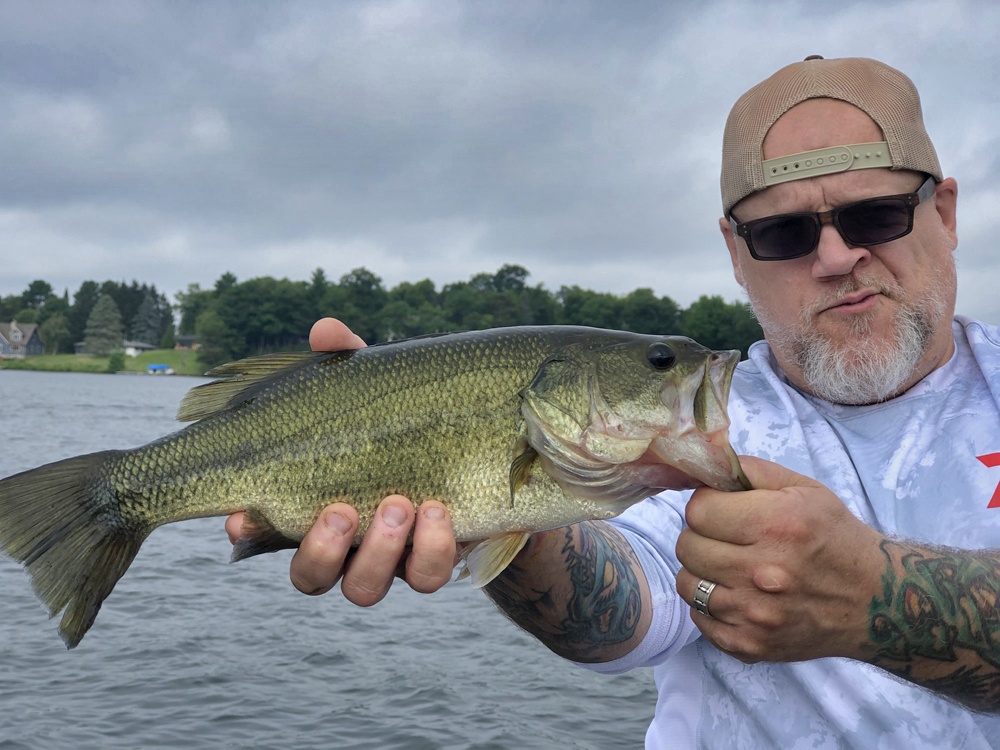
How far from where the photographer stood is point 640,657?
3.34 meters

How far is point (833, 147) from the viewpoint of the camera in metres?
3.63

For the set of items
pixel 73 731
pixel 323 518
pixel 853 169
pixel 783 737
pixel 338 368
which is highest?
pixel 853 169

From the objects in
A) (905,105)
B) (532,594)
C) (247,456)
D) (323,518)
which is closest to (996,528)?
(532,594)

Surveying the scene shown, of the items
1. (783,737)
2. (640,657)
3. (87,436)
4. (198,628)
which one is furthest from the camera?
(87,436)

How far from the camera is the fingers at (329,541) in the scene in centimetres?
262

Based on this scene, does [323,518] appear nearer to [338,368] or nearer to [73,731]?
[338,368]

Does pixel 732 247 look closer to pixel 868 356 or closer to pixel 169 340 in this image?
pixel 868 356

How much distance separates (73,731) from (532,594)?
7186mm

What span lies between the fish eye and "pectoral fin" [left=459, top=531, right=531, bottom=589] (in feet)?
2.19

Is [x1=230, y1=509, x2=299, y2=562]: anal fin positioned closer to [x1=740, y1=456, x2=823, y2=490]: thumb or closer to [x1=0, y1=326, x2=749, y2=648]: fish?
[x1=0, y1=326, x2=749, y2=648]: fish

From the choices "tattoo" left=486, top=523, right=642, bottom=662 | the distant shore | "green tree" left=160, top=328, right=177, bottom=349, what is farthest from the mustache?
"green tree" left=160, top=328, right=177, bottom=349

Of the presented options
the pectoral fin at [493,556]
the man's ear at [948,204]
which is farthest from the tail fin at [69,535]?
the man's ear at [948,204]

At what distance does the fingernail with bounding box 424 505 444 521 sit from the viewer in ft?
8.52

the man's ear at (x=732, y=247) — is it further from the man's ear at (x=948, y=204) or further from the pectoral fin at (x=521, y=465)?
the pectoral fin at (x=521, y=465)
